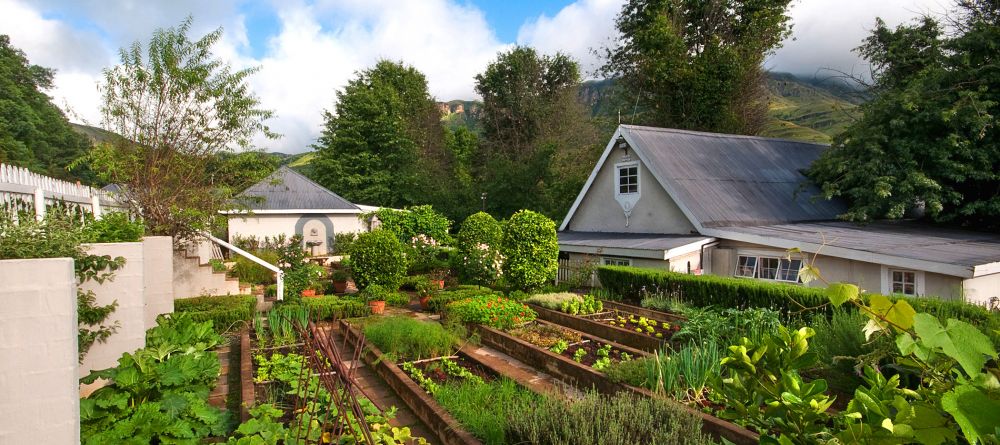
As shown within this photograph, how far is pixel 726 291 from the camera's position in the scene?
34.1ft

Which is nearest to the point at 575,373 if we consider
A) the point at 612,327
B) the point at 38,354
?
the point at 612,327

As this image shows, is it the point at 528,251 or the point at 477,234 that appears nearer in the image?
the point at 528,251

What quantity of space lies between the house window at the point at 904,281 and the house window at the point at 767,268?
5.85ft

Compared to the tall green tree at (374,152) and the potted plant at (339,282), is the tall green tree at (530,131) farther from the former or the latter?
the potted plant at (339,282)

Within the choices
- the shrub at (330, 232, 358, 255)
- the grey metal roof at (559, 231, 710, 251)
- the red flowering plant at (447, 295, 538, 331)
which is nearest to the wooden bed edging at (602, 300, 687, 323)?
the red flowering plant at (447, 295, 538, 331)

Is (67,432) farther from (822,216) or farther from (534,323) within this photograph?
(822,216)

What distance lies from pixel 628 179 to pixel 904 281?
7630 millimetres

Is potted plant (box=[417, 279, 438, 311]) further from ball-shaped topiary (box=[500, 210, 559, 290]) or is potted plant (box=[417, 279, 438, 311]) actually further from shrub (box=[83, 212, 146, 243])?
shrub (box=[83, 212, 146, 243])

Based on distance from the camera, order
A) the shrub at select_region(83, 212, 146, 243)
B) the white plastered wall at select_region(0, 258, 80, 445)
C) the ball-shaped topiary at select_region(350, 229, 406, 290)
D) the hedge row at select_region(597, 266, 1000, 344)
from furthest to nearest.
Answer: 1. the ball-shaped topiary at select_region(350, 229, 406, 290)
2. the hedge row at select_region(597, 266, 1000, 344)
3. the shrub at select_region(83, 212, 146, 243)
4. the white plastered wall at select_region(0, 258, 80, 445)

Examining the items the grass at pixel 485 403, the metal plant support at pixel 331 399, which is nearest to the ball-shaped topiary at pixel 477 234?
the grass at pixel 485 403

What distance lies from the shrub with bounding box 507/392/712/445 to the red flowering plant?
4873mm

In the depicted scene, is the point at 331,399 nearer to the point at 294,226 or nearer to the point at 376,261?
the point at 376,261

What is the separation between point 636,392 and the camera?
18.3ft

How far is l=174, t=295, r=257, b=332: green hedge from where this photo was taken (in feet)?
30.4
